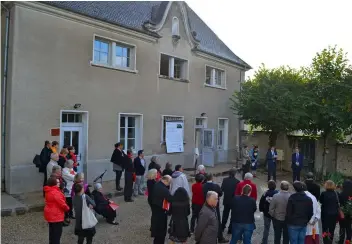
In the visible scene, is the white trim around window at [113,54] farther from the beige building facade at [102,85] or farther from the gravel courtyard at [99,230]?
the gravel courtyard at [99,230]

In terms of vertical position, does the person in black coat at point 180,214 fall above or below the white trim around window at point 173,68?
below

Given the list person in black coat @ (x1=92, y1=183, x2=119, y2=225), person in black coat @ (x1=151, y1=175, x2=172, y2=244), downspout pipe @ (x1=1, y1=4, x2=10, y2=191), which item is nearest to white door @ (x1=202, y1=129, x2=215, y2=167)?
person in black coat @ (x1=92, y1=183, x2=119, y2=225)

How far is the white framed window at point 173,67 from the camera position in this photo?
52.1 ft

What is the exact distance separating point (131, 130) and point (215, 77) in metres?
7.31

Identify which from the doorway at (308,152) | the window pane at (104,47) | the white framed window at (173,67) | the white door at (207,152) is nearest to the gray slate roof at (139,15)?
the window pane at (104,47)

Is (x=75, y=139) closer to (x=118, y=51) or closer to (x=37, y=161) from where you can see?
(x=37, y=161)

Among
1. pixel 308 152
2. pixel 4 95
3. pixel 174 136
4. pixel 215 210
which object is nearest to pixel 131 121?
pixel 174 136

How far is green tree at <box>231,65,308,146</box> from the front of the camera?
1645 centimetres

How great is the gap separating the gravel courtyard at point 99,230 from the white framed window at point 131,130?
4829mm

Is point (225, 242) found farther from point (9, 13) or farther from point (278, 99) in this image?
point (278, 99)

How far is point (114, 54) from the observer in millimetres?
13133

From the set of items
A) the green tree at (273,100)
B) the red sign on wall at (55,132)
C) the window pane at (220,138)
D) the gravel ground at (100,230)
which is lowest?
the gravel ground at (100,230)

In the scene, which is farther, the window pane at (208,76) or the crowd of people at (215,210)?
the window pane at (208,76)

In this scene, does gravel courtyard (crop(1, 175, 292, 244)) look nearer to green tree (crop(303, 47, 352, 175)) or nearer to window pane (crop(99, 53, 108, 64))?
window pane (crop(99, 53, 108, 64))
